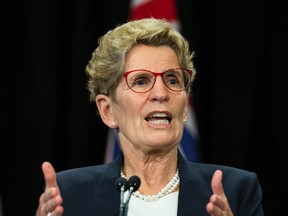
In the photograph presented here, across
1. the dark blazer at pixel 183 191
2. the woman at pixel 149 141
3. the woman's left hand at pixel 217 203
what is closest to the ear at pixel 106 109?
the woman at pixel 149 141

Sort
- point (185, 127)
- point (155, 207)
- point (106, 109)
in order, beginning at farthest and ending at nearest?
point (185, 127) → point (106, 109) → point (155, 207)

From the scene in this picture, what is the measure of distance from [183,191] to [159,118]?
0.84 feet

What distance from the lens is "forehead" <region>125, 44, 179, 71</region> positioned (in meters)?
2.22

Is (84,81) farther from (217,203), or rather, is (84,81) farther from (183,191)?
(217,203)

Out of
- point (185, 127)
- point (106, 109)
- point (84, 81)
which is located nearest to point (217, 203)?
point (106, 109)

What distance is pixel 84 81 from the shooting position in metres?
3.35

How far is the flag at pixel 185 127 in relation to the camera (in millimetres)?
3303

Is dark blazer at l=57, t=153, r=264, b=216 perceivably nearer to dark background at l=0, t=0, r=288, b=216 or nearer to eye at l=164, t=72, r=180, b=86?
eye at l=164, t=72, r=180, b=86

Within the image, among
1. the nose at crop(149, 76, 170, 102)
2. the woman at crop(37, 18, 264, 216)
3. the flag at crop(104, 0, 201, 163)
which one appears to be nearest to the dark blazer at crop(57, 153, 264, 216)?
the woman at crop(37, 18, 264, 216)

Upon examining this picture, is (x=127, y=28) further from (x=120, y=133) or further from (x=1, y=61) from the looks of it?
(x=1, y=61)

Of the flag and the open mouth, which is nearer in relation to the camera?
the open mouth

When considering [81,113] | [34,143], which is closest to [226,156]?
[81,113]

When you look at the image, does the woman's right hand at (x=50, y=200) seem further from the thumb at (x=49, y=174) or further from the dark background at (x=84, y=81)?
the dark background at (x=84, y=81)

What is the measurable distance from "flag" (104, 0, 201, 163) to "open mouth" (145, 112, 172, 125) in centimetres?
106
